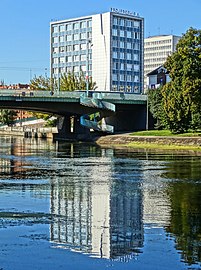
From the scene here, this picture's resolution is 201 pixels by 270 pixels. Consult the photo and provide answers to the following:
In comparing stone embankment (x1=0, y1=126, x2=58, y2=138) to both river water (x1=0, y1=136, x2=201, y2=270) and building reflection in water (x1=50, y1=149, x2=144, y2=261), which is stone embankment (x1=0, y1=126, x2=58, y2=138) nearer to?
river water (x1=0, y1=136, x2=201, y2=270)

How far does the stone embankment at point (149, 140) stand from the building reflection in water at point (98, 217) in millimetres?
49302

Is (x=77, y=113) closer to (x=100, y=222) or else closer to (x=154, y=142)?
(x=154, y=142)

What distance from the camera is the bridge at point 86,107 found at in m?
114

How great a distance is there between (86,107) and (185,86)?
121 feet

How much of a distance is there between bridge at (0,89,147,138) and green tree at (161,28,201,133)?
22.7m

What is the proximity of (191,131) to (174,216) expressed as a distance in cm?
7589

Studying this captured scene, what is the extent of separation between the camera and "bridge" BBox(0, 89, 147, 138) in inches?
4476

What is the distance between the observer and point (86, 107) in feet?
393

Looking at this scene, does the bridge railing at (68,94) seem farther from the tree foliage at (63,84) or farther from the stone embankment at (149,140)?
the tree foliage at (63,84)

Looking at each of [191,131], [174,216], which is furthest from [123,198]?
[191,131]

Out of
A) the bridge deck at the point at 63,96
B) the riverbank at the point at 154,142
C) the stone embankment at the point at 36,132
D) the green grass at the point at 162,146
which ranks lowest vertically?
the green grass at the point at 162,146

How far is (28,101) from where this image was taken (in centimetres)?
11331

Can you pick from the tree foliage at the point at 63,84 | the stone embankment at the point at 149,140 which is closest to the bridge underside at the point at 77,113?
the stone embankment at the point at 149,140

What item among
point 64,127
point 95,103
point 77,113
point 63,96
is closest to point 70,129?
point 64,127
